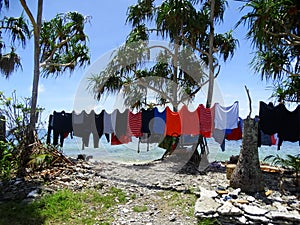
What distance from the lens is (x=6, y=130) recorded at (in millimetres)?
5973

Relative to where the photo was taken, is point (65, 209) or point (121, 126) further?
point (121, 126)

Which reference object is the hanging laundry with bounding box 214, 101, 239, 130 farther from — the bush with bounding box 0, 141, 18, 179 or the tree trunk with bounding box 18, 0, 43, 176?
the bush with bounding box 0, 141, 18, 179

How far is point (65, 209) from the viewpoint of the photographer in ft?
13.7

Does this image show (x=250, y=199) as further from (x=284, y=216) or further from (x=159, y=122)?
(x=159, y=122)

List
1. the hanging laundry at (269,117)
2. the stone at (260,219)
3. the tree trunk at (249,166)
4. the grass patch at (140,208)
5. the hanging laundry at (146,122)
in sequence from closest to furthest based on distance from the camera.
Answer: the stone at (260,219), the grass patch at (140,208), the tree trunk at (249,166), the hanging laundry at (269,117), the hanging laundry at (146,122)

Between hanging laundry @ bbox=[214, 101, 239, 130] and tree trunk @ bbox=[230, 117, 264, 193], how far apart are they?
1401 mm

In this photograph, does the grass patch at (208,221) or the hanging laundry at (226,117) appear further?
the hanging laundry at (226,117)

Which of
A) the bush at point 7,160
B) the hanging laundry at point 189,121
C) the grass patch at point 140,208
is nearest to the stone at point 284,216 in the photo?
the grass patch at point 140,208

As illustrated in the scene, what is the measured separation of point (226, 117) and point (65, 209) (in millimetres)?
4166

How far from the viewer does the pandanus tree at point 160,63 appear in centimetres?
830

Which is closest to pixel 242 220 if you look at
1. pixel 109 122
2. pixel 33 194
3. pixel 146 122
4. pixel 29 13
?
pixel 33 194

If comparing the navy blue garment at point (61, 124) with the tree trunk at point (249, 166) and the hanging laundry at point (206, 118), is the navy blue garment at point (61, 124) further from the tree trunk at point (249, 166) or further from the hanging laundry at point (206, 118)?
the tree trunk at point (249, 166)

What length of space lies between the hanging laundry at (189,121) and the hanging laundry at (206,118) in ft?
0.41

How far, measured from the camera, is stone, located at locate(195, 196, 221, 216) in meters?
3.81
